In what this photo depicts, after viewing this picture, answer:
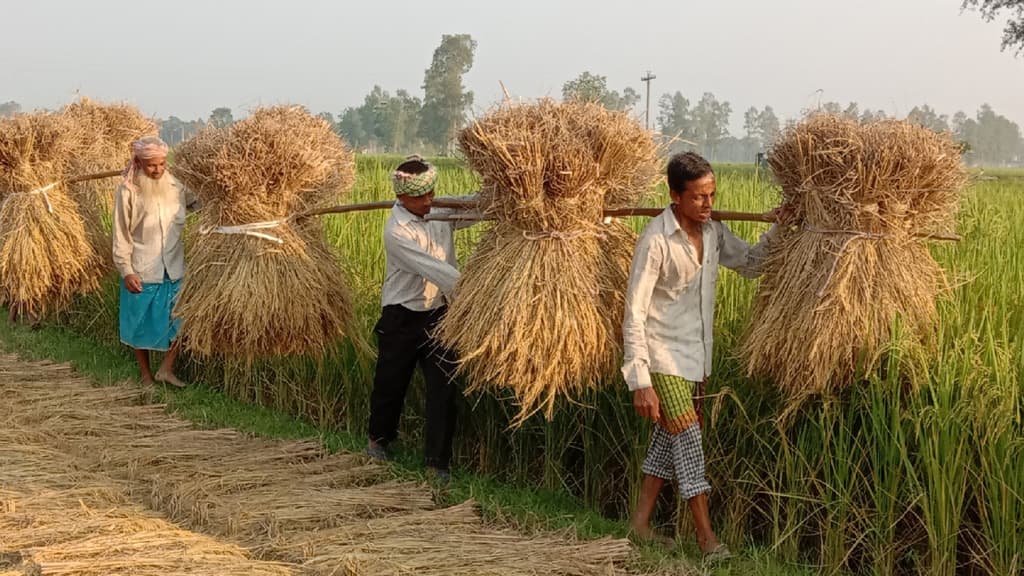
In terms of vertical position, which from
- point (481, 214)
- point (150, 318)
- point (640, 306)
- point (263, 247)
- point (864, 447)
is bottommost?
point (864, 447)

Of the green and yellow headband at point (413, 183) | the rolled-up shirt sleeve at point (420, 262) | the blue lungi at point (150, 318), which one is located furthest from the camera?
the blue lungi at point (150, 318)

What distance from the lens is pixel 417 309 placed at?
4.47 m

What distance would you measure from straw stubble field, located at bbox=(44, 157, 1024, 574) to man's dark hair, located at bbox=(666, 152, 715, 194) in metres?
0.72

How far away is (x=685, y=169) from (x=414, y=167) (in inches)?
54.3

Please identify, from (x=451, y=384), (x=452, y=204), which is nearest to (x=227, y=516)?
(x=451, y=384)

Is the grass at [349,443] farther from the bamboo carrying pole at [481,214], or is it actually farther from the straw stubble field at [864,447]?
the bamboo carrying pole at [481,214]

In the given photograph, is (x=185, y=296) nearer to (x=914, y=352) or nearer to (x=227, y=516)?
(x=227, y=516)

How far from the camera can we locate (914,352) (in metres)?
3.38

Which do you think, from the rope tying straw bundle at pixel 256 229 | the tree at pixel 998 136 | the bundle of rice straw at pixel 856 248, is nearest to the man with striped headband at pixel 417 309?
the rope tying straw bundle at pixel 256 229

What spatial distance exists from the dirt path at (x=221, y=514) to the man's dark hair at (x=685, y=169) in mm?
1225

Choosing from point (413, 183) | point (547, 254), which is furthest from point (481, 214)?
point (413, 183)

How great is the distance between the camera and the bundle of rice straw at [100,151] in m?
7.12

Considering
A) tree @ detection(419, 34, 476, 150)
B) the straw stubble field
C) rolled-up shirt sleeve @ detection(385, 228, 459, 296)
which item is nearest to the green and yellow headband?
rolled-up shirt sleeve @ detection(385, 228, 459, 296)

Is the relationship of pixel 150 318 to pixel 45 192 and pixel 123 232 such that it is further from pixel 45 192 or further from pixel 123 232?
pixel 45 192
